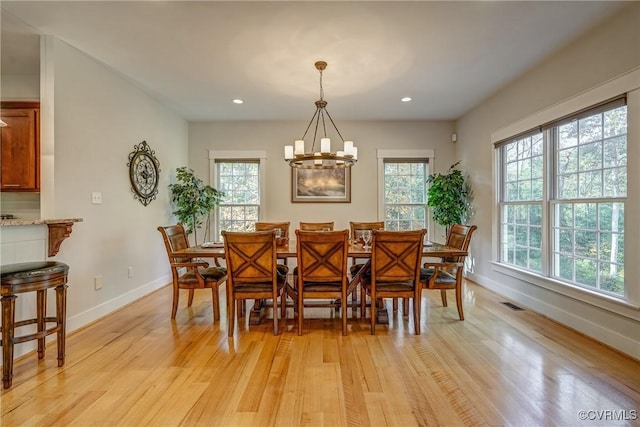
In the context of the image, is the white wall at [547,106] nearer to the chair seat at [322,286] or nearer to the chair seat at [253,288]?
the chair seat at [322,286]

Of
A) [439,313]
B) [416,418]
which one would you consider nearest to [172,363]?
[416,418]

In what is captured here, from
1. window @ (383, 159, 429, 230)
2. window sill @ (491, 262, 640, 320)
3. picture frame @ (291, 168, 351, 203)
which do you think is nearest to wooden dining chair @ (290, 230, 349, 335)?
window sill @ (491, 262, 640, 320)

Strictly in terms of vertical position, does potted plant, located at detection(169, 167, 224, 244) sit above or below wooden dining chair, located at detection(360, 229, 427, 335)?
above

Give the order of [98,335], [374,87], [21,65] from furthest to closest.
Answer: [374,87] → [21,65] → [98,335]

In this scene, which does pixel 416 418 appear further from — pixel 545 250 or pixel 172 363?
pixel 545 250

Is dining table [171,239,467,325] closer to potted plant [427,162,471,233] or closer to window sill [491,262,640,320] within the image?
window sill [491,262,640,320]

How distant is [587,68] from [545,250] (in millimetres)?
1772

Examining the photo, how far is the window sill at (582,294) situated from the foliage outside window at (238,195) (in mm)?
4032

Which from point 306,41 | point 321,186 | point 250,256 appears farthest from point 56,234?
point 321,186

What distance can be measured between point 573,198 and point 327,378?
2.87 metres

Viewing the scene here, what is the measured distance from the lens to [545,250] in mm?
3182

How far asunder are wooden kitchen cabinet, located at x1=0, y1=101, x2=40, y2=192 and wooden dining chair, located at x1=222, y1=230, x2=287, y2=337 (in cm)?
193

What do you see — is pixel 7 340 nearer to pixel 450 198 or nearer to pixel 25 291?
pixel 25 291

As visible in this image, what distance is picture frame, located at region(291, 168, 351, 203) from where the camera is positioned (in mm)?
5230
